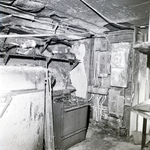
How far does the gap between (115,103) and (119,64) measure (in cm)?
99

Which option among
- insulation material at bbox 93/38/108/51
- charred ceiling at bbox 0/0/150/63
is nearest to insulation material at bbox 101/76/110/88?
insulation material at bbox 93/38/108/51

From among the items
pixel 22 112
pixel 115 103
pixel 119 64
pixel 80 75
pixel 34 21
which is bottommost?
pixel 115 103

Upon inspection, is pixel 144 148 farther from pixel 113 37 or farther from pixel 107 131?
pixel 113 37

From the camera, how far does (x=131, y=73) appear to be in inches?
153

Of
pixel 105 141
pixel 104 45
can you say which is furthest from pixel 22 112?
pixel 104 45

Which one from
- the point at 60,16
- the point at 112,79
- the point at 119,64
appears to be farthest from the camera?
the point at 112,79

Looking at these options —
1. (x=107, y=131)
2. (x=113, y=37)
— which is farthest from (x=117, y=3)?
(x=107, y=131)

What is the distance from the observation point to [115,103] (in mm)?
4168

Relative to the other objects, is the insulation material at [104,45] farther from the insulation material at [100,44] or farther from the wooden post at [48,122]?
the wooden post at [48,122]

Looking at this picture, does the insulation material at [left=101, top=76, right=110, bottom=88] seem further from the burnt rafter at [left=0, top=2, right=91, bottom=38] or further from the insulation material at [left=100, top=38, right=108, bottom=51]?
the burnt rafter at [left=0, top=2, right=91, bottom=38]

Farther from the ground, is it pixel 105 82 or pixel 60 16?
pixel 60 16

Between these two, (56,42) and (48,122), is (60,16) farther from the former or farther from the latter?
Answer: (48,122)

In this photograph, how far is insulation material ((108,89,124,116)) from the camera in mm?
4051

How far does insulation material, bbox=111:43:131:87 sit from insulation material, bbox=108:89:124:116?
0.81ft
